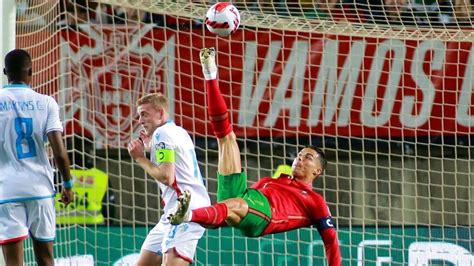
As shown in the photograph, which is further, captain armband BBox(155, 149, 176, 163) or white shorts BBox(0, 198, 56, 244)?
captain armband BBox(155, 149, 176, 163)

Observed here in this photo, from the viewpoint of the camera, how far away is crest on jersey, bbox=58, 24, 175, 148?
10.0 m

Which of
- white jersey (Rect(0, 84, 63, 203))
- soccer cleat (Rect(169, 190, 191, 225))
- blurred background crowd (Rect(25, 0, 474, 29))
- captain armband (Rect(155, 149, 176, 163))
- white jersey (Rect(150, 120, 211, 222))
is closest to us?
soccer cleat (Rect(169, 190, 191, 225))

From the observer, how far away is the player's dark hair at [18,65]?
6.75m

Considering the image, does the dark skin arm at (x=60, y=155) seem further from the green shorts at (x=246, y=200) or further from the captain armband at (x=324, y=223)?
the captain armband at (x=324, y=223)

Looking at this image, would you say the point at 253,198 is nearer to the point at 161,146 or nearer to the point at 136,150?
the point at 161,146

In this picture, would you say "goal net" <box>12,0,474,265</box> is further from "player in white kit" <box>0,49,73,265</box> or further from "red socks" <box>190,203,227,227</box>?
"red socks" <box>190,203,227,227</box>

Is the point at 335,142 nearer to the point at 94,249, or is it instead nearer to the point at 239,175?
the point at 94,249

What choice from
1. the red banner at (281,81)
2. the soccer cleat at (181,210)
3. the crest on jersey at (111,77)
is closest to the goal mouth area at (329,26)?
the red banner at (281,81)

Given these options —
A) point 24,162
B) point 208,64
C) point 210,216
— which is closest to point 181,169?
point 210,216

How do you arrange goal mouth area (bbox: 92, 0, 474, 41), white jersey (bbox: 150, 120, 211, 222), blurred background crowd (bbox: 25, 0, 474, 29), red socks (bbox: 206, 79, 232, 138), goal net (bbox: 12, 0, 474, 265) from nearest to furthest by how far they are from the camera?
1. red socks (bbox: 206, 79, 232, 138)
2. white jersey (bbox: 150, 120, 211, 222)
3. goal mouth area (bbox: 92, 0, 474, 41)
4. blurred background crowd (bbox: 25, 0, 474, 29)
5. goal net (bbox: 12, 0, 474, 265)

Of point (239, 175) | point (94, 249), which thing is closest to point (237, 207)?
point (239, 175)

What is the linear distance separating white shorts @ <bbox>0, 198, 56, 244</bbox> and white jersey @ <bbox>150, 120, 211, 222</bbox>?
76 cm

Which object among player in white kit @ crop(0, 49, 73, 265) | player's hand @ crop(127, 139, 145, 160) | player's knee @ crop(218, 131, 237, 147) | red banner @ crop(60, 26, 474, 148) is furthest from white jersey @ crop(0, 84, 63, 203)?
red banner @ crop(60, 26, 474, 148)

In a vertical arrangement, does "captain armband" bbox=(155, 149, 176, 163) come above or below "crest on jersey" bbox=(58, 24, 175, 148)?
below
